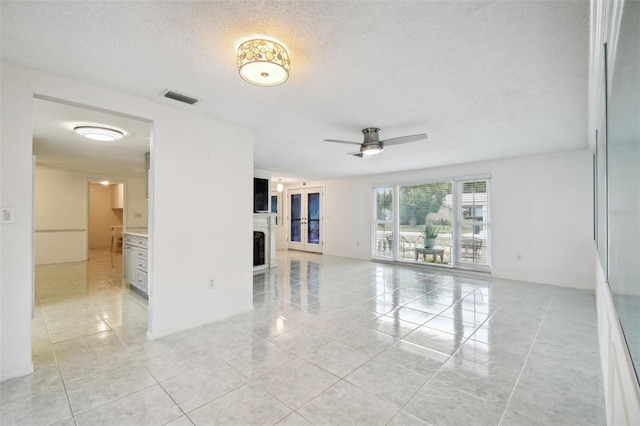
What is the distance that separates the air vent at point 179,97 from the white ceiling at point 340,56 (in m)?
0.11

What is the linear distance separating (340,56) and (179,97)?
1627mm

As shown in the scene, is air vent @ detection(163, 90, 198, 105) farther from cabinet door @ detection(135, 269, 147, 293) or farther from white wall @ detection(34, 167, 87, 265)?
white wall @ detection(34, 167, 87, 265)

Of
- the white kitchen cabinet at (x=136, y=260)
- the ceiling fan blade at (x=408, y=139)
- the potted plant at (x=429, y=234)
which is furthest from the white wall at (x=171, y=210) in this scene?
the potted plant at (x=429, y=234)

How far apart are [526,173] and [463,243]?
1757 mm

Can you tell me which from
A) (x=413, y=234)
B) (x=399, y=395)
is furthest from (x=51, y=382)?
(x=413, y=234)

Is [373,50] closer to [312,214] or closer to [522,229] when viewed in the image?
[522,229]

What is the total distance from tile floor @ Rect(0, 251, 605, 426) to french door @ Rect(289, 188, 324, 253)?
16.3ft

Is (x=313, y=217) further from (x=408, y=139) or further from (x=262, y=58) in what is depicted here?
(x=262, y=58)

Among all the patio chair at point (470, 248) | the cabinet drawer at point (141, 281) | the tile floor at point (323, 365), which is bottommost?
the tile floor at point (323, 365)

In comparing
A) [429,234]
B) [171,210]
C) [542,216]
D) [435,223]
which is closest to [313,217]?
[429,234]

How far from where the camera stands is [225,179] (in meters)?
3.27

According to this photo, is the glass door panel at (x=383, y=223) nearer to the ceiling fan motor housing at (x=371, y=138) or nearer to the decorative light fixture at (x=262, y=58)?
the ceiling fan motor housing at (x=371, y=138)

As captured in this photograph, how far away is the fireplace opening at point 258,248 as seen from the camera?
6141mm

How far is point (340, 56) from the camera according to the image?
1.90 metres
